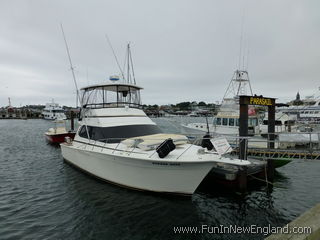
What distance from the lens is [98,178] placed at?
30.5 feet

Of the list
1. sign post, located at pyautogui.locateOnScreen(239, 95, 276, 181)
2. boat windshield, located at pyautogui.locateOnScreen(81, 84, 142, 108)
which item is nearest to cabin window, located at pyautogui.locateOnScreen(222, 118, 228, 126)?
sign post, located at pyautogui.locateOnScreen(239, 95, 276, 181)

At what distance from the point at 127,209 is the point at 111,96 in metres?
6.53

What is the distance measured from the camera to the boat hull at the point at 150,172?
22.1 feet

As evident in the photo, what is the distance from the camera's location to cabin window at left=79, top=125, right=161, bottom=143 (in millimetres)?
9273

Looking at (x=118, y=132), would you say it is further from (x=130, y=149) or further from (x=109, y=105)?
(x=109, y=105)

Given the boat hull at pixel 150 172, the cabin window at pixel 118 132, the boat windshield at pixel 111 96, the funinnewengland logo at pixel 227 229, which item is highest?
the boat windshield at pixel 111 96

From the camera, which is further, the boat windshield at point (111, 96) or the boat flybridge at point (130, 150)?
the boat windshield at point (111, 96)

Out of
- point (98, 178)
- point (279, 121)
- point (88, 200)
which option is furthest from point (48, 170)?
point (279, 121)

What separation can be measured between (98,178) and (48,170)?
4.33m

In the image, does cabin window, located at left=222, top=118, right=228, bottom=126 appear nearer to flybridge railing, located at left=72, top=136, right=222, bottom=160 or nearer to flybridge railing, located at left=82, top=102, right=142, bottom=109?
flybridge railing, located at left=82, top=102, right=142, bottom=109

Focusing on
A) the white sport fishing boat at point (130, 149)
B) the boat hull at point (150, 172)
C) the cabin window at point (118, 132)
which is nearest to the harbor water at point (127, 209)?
the boat hull at point (150, 172)

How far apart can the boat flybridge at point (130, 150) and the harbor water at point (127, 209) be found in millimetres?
671

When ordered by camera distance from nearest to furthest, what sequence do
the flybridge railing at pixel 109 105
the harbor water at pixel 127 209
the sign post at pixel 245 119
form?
the harbor water at pixel 127 209 → the sign post at pixel 245 119 → the flybridge railing at pixel 109 105

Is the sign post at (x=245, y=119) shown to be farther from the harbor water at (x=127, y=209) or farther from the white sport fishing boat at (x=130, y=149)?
the white sport fishing boat at (x=130, y=149)
